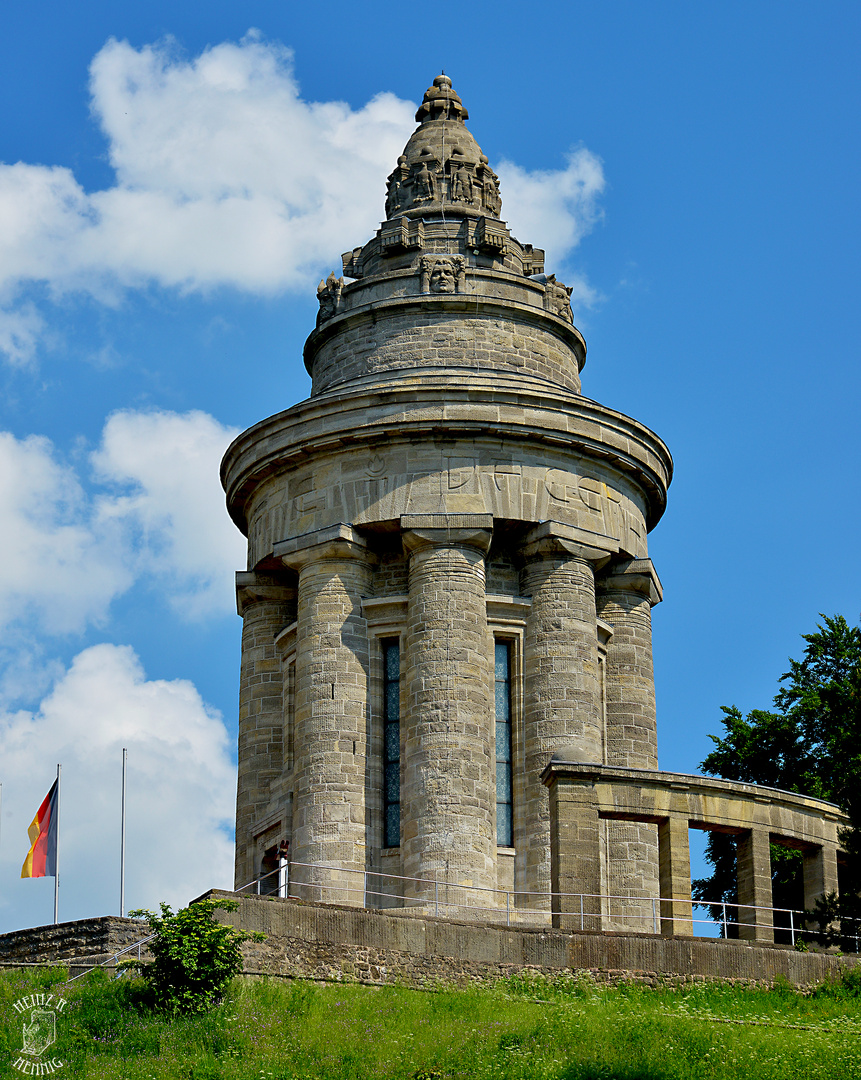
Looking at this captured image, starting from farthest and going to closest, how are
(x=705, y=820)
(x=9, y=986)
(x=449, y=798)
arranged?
1. (x=449, y=798)
2. (x=705, y=820)
3. (x=9, y=986)

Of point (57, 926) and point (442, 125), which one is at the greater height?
point (442, 125)

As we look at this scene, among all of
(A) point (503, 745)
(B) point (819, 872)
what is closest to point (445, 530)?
(A) point (503, 745)

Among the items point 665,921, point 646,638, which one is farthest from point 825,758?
point 665,921

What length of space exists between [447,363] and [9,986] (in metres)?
16.8

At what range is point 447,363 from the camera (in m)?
39.0

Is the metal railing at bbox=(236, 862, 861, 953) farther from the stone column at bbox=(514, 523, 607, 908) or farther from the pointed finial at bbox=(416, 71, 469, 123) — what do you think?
the pointed finial at bbox=(416, 71, 469, 123)

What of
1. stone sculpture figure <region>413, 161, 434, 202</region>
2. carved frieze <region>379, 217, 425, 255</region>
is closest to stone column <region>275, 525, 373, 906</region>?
carved frieze <region>379, 217, 425, 255</region>

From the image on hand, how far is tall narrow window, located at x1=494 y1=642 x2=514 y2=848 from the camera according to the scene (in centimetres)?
3572

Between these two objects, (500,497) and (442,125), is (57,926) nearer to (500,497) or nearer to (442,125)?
(500,497)

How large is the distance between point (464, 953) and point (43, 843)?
7.94 meters

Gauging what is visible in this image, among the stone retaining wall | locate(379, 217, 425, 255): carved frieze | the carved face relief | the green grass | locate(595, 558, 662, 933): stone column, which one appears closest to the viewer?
the green grass

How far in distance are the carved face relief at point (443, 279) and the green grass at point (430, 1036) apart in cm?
1652

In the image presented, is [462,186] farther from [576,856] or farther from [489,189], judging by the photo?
[576,856]

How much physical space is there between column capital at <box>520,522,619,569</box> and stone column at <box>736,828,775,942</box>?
6881 millimetres
